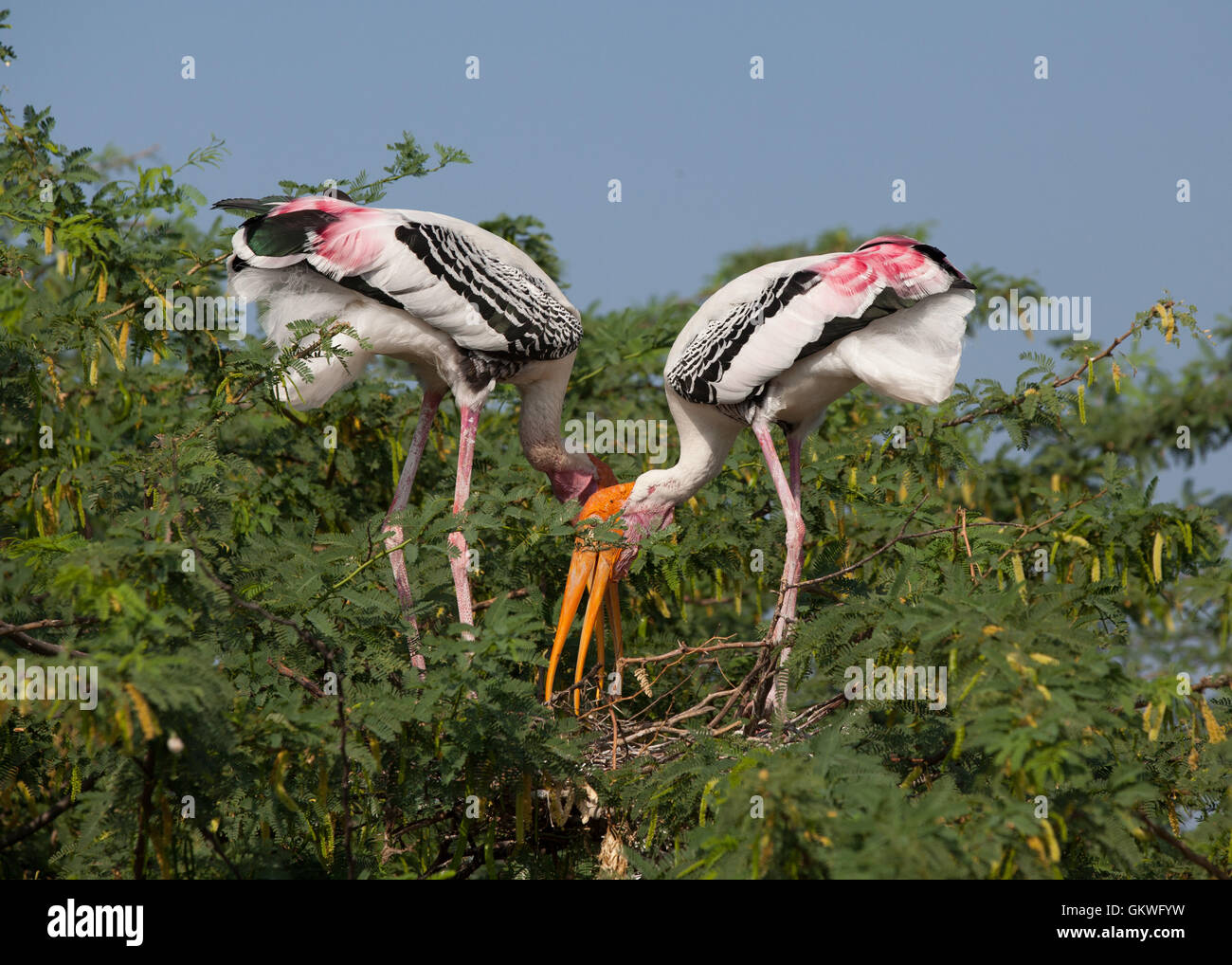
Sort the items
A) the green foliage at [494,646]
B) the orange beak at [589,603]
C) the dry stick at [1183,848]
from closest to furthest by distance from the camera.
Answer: the green foliage at [494,646]
the dry stick at [1183,848]
the orange beak at [589,603]

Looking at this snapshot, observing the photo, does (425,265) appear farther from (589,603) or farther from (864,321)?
(864,321)

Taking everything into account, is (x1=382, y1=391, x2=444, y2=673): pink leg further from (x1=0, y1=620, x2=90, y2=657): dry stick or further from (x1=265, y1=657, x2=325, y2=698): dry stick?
(x1=0, y1=620, x2=90, y2=657): dry stick

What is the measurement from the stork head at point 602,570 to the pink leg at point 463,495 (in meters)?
0.46

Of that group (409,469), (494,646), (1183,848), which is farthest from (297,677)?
(1183,848)

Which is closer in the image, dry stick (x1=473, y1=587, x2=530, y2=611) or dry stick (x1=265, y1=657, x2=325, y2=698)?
dry stick (x1=265, y1=657, x2=325, y2=698)

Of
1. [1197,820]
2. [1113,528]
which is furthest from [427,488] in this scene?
[1197,820]

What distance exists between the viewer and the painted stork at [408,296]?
552 centimetres

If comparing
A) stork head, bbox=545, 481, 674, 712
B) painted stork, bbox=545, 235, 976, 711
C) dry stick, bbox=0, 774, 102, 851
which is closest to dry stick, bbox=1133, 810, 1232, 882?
painted stork, bbox=545, 235, 976, 711

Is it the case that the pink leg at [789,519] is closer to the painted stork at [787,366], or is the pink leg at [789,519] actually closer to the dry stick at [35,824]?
the painted stork at [787,366]

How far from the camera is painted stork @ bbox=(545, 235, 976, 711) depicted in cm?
551

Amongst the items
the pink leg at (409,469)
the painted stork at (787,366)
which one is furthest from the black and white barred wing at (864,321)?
the pink leg at (409,469)

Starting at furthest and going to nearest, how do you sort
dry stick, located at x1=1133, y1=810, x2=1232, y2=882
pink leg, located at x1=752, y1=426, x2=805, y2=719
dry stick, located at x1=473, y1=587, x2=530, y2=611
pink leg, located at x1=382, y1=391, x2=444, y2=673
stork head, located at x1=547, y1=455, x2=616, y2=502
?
stork head, located at x1=547, y1=455, x2=616, y2=502, dry stick, located at x1=473, y1=587, x2=530, y2=611, pink leg, located at x1=752, y1=426, x2=805, y2=719, pink leg, located at x1=382, y1=391, x2=444, y2=673, dry stick, located at x1=1133, y1=810, x2=1232, y2=882
